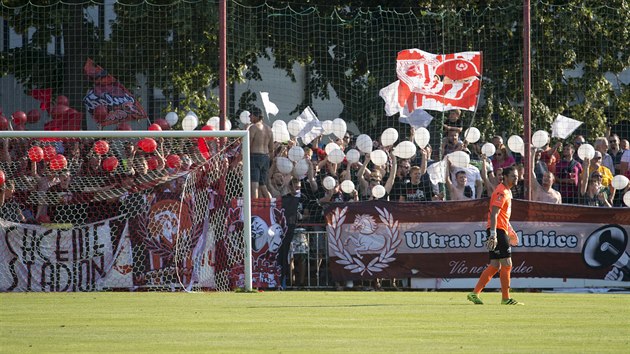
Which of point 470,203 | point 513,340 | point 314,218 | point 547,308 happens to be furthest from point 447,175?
point 513,340

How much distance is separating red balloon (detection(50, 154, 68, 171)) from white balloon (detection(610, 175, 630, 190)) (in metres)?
9.61

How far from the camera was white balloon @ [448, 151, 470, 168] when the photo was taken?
21.3 metres

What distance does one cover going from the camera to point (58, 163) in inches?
787

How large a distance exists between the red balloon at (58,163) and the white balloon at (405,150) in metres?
5.85

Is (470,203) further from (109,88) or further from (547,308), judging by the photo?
(109,88)

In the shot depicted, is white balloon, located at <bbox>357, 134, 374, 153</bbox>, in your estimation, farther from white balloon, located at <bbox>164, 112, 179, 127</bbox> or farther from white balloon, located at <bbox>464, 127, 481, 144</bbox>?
white balloon, located at <bbox>164, 112, 179, 127</bbox>

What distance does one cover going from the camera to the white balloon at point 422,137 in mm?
22125

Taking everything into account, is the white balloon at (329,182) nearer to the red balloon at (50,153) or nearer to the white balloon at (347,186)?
the white balloon at (347,186)

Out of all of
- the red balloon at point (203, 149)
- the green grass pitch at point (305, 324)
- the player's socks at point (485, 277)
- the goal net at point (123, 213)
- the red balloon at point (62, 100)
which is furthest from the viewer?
the red balloon at point (62, 100)

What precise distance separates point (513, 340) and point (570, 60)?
48.3 ft

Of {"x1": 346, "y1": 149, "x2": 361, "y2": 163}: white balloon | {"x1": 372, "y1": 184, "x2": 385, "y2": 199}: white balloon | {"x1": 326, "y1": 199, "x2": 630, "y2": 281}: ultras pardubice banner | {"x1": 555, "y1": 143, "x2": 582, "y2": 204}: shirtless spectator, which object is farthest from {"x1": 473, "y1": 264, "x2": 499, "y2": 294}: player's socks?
{"x1": 346, "y1": 149, "x2": 361, "y2": 163}: white balloon


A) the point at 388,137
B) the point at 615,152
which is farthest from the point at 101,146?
the point at 615,152

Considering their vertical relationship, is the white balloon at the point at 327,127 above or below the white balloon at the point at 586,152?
above

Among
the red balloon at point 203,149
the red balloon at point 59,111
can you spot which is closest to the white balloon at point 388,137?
the red balloon at point 203,149
